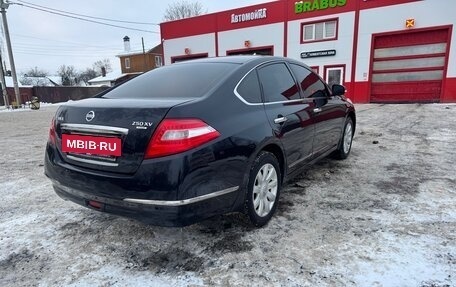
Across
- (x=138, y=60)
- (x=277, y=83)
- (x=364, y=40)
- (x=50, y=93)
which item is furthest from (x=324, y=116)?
(x=138, y=60)

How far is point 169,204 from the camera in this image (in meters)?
2.12

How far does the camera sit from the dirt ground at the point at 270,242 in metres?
2.20

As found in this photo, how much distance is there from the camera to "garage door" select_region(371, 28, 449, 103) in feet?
49.7

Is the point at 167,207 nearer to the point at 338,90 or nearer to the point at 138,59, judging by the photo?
the point at 338,90

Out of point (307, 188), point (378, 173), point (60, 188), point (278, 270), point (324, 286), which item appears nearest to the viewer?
point (324, 286)

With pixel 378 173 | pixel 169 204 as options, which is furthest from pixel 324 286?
pixel 378 173

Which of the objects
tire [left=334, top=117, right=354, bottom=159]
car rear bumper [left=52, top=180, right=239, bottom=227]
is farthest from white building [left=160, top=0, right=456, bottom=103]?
car rear bumper [left=52, top=180, right=239, bottom=227]

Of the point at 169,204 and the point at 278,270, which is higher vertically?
the point at 169,204

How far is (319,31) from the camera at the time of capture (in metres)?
18.1

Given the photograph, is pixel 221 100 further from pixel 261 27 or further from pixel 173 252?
pixel 261 27

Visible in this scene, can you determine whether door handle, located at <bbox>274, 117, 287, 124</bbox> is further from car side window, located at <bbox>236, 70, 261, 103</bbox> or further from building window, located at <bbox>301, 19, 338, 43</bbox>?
building window, located at <bbox>301, 19, 338, 43</bbox>

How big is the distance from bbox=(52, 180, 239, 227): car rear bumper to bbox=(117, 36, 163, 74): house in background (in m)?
41.1

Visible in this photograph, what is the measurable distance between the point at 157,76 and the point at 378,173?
10.8 ft

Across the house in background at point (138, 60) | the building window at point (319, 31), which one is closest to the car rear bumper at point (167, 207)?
the building window at point (319, 31)
